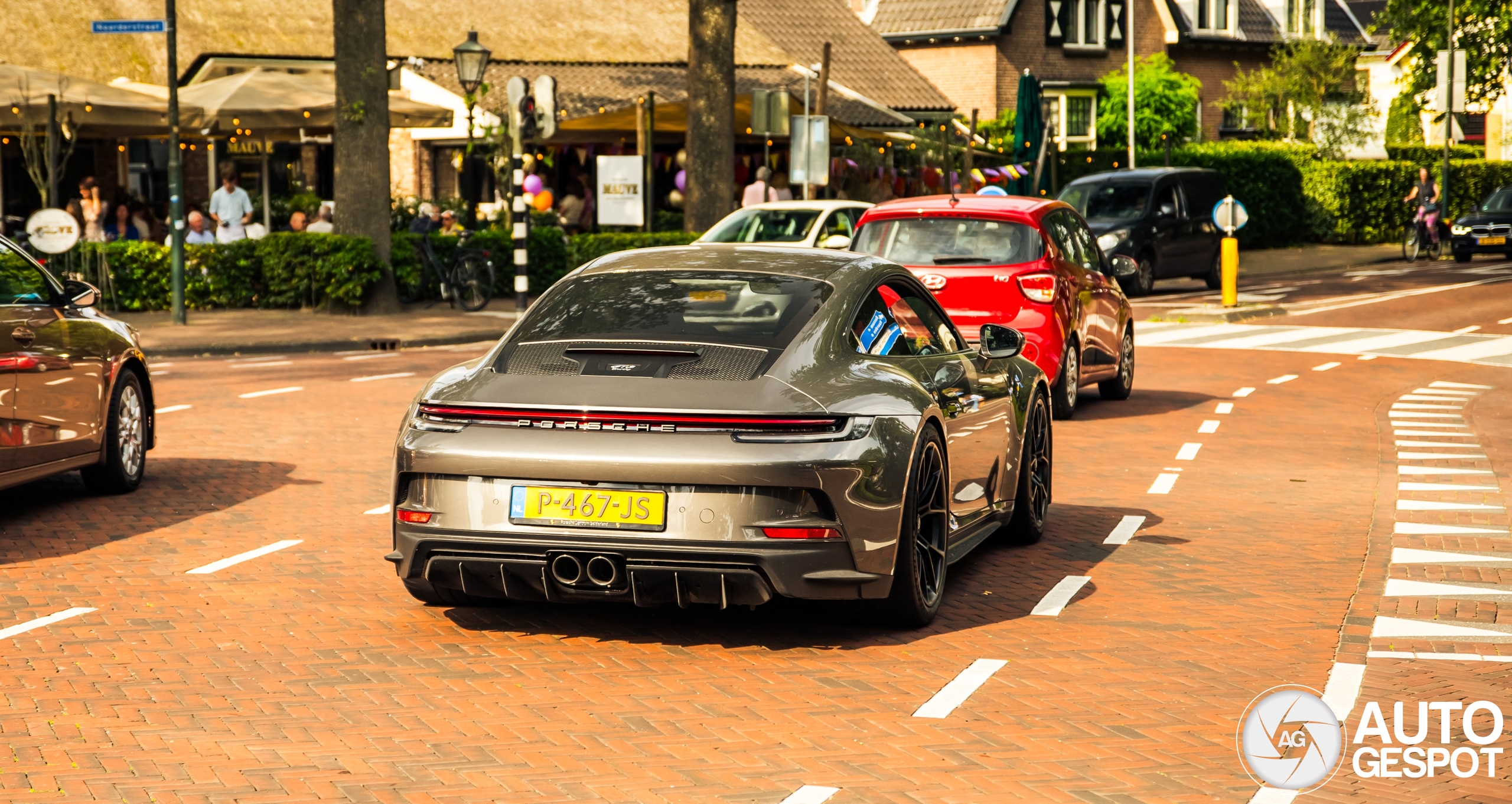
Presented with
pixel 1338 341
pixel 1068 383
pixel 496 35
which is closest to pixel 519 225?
pixel 1338 341

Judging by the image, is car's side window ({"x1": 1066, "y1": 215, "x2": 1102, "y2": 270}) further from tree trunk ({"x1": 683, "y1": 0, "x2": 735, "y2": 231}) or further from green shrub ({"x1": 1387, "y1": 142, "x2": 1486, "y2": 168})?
green shrub ({"x1": 1387, "y1": 142, "x2": 1486, "y2": 168})

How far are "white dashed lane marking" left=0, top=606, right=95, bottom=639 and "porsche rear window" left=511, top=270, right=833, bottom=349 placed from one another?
201 centimetres

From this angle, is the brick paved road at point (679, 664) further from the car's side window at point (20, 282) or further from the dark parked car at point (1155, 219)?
the dark parked car at point (1155, 219)

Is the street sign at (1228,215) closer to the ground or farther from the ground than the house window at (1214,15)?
closer to the ground

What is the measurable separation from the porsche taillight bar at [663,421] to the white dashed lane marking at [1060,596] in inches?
58.0

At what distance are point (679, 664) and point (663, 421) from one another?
83 cm

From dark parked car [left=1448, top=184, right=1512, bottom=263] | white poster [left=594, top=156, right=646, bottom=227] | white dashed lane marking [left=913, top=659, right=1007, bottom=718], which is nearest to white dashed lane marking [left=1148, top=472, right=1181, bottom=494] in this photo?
white dashed lane marking [left=913, top=659, right=1007, bottom=718]

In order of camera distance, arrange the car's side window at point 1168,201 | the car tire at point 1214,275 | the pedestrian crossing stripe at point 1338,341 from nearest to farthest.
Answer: the pedestrian crossing stripe at point 1338,341
the car's side window at point 1168,201
the car tire at point 1214,275

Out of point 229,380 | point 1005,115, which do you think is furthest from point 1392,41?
point 229,380

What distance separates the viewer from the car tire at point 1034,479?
842cm

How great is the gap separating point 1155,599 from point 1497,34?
45.8 meters

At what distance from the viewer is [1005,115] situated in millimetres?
49094

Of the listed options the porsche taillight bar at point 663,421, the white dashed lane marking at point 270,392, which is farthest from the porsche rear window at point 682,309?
the white dashed lane marking at point 270,392

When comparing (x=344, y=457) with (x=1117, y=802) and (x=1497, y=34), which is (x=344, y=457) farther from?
(x=1497, y=34)
